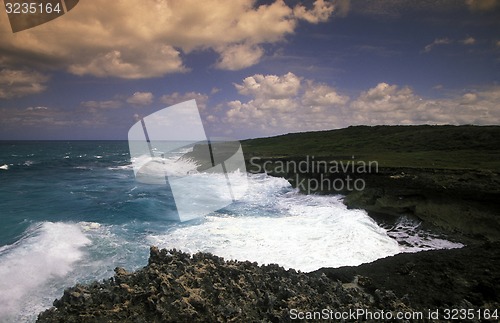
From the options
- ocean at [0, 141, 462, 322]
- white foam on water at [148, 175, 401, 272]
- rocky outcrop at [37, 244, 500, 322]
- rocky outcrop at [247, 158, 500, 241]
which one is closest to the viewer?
rocky outcrop at [37, 244, 500, 322]

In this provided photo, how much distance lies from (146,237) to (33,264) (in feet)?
19.3

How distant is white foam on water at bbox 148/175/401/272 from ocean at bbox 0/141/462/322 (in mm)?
57

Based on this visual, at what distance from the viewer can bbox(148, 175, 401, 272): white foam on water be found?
623 inches

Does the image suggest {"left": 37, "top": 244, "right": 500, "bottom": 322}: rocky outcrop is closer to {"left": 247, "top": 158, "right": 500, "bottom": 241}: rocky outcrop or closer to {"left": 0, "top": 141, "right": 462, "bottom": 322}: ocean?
{"left": 0, "top": 141, "right": 462, "bottom": 322}: ocean

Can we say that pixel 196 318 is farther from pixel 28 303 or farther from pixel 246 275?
pixel 28 303

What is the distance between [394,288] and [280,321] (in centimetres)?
484

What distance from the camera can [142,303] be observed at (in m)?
7.57

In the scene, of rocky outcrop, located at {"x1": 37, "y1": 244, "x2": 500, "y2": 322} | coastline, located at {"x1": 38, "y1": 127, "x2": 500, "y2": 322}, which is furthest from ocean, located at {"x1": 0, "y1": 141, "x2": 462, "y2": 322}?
rocky outcrop, located at {"x1": 37, "y1": 244, "x2": 500, "y2": 322}

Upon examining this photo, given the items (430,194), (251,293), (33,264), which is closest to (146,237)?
(33,264)

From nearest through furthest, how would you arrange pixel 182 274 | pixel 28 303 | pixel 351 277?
1. pixel 182 274
2. pixel 351 277
3. pixel 28 303

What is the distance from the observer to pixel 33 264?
1430 centimetres

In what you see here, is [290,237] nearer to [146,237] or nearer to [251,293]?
[146,237]

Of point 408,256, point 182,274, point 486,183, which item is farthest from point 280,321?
point 486,183

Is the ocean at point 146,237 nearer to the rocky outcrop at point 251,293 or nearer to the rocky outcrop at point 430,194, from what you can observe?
the rocky outcrop at point 430,194
